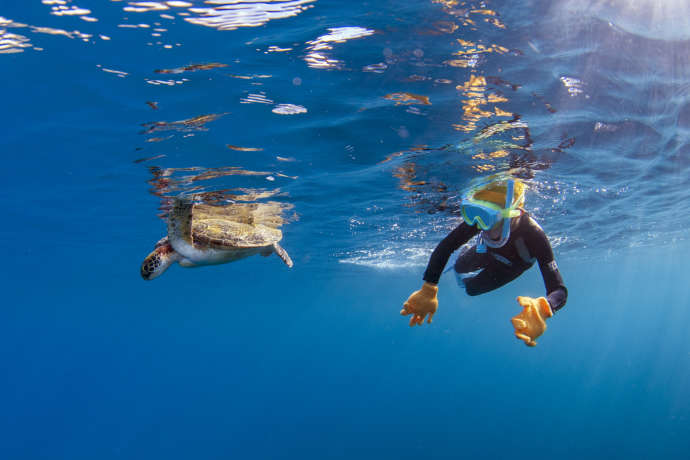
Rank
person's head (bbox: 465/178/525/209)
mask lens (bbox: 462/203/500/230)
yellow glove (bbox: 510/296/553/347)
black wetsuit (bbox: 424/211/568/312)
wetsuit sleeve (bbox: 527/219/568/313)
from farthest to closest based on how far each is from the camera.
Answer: person's head (bbox: 465/178/525/209)
mask lens (bbox: 462/203/500/230)
black wetsuit (bbox: 424/211/568/312)
wetsuit sleeve (bbox: 527/219/568/313)
yellow glove (bbox: 510/296/553/347)

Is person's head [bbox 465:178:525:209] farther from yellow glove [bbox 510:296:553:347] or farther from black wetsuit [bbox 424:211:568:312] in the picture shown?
yellow glove [bbox 510:296:553:347]

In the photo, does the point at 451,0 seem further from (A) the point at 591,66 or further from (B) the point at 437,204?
(B) the point at 437,204

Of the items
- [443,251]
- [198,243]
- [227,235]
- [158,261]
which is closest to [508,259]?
[443,251]

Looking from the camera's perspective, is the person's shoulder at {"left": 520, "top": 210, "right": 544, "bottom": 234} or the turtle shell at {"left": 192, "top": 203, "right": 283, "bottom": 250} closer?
the person's shoulder at {"left": 520, "top": 210, "right": 544, "bottom": 234}

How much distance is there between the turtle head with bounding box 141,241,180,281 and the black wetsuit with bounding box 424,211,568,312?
4417 millimetres

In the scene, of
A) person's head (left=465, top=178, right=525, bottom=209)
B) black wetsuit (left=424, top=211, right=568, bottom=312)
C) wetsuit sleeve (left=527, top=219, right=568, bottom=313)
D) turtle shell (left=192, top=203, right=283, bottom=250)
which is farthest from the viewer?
turtle shell (left=192, top=203, right=283, bottom=250)

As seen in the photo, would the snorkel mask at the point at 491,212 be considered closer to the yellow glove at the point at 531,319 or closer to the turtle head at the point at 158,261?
the yellow glove at the point at 531,319

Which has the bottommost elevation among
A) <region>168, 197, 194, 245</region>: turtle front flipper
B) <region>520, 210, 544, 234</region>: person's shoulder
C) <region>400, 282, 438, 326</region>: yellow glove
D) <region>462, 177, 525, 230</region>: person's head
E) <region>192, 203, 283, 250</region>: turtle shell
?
<region>192, 203, 283, 250</region>: turtle shell

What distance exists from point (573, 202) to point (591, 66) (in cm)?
1009

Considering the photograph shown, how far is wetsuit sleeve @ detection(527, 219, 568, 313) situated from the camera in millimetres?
4047

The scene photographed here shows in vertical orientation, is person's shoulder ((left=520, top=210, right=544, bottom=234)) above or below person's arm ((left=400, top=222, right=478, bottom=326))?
above

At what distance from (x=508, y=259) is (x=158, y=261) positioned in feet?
18.6

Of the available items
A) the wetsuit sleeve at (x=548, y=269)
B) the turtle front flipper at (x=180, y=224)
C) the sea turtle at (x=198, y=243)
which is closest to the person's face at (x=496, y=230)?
the wetsuit sleeve at (x=548, y=269)

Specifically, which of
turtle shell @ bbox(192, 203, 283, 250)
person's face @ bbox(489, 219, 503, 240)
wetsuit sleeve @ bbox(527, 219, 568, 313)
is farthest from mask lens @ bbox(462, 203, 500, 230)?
turtle shell @ bbox(192, 203, 283, 250)
